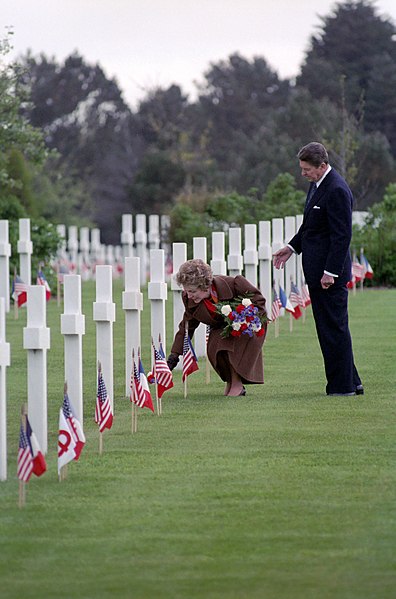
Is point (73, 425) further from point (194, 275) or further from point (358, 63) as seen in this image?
point (358, 63)

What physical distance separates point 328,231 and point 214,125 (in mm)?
67753

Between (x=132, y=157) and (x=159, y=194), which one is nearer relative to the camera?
(x=159, y=194)

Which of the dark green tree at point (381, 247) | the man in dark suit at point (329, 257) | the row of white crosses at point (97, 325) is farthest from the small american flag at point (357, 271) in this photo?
the man in dark suit at point (329, 257)

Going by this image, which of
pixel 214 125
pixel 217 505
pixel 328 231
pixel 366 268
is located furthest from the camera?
pixel 214 125

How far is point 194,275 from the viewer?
12266 millimetres

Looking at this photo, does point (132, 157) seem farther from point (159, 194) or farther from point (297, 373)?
point (297, 373)

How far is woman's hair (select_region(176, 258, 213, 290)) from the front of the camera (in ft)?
40.1

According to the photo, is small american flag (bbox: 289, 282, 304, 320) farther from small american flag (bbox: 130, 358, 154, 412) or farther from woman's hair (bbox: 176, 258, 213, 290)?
small american flag (bbox: 130, 358, 154, 412)

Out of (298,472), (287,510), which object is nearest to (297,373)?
(298,472)

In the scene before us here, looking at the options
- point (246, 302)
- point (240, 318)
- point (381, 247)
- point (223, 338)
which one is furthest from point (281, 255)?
point (381, 247)

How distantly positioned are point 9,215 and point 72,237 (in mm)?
4793

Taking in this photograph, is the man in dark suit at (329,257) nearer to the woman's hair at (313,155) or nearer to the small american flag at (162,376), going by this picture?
the woman's hair at (313,155)

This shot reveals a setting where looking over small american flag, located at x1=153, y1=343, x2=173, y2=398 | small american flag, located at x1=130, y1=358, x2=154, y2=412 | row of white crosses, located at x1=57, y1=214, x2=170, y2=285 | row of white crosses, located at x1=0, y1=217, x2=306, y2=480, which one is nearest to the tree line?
row of white crosses, located at x1=57, y1=214, x2=170, y2=285

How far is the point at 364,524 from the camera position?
766 cm
